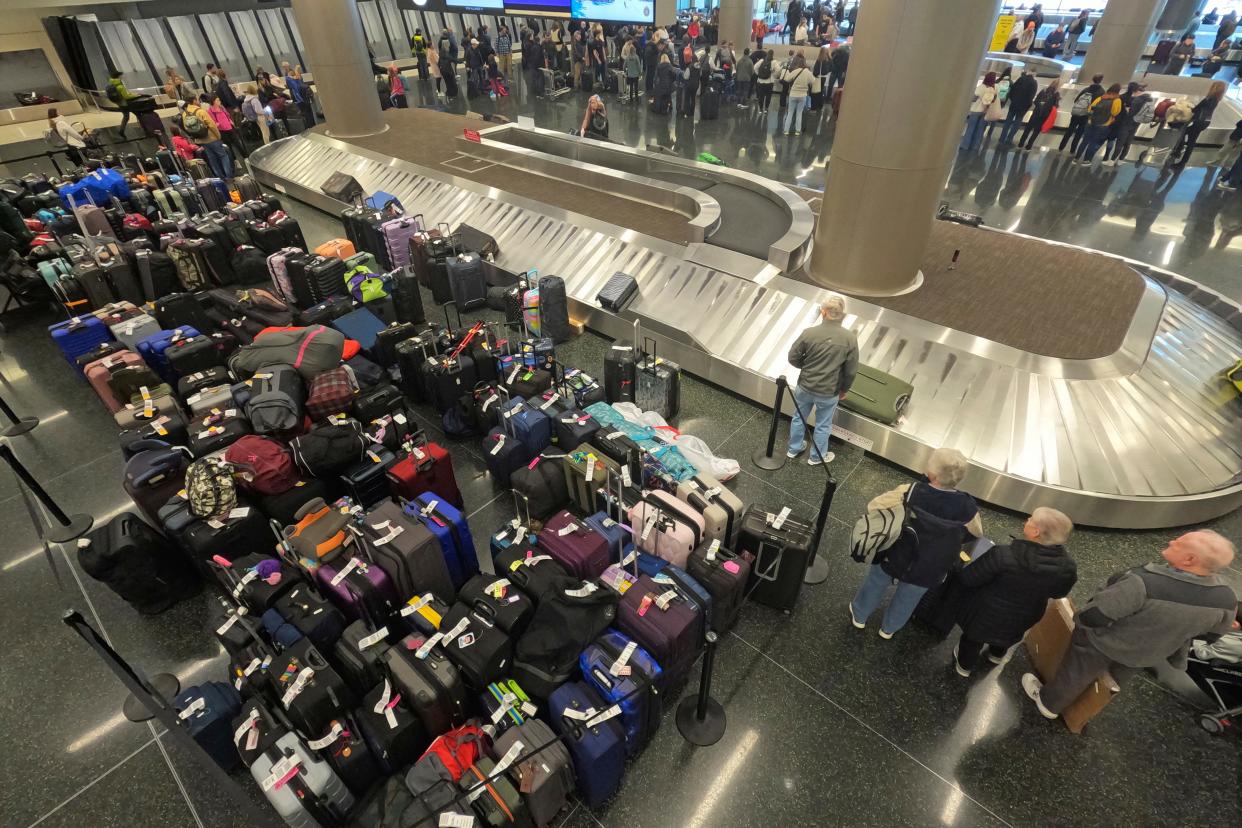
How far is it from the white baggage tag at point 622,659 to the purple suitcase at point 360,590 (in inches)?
66.9

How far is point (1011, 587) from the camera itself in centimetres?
348

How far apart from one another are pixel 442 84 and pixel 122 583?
76.0ft

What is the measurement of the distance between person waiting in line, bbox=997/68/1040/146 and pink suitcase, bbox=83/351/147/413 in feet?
59.0

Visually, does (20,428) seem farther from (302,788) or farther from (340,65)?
(340,65)

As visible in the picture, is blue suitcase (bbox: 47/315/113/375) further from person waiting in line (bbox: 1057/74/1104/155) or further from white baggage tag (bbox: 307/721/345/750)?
person waiting in line (bbox: 1057/74/1104/155)

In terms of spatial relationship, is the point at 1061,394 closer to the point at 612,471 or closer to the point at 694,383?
the point at 694,383

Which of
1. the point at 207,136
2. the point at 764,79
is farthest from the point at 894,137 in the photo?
the point at 207,136

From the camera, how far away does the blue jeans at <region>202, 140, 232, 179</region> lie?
13.1 m

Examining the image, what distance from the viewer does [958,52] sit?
5.07 meters

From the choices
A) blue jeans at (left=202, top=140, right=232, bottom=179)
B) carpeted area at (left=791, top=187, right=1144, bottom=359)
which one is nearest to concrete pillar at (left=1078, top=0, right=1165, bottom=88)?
carpeted area at (left=791, top=187, right=1144, bottom=359)

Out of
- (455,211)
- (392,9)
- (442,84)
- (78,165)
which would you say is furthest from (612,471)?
(392,9)

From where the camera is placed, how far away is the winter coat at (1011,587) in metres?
3.29

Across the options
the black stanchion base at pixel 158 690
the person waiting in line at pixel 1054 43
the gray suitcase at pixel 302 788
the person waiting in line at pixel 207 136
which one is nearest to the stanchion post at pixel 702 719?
the gray suitcase at pixel 302 788

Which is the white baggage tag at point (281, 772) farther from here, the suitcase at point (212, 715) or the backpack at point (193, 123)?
the backpack at point (193, 123)
